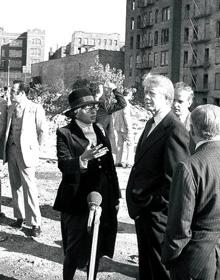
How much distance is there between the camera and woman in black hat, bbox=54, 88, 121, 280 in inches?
177

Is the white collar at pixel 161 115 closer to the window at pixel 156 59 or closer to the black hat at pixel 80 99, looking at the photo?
the black hat at pixel 80 99

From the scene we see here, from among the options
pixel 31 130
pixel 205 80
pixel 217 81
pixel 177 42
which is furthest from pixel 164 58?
pixel 31 130

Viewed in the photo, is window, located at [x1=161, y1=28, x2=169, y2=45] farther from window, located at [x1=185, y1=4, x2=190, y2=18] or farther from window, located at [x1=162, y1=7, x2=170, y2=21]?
window, located at [x1=185, y1=4, x2=190, y2=18]

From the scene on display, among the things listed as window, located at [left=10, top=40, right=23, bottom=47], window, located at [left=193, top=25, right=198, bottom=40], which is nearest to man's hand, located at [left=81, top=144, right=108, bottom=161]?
window, located at [left=193, top=25, right=198, bottom=40]

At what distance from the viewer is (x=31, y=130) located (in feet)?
22.1

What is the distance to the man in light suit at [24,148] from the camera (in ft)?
21.6

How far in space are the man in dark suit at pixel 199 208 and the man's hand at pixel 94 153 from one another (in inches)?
44.4

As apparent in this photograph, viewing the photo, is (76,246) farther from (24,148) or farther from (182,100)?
(24,148)

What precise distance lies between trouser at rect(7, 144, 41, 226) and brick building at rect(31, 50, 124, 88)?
2175 inches

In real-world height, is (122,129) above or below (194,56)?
below

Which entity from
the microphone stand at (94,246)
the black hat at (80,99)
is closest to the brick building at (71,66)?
the black hat at (80,99)

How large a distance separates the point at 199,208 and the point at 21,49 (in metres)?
120

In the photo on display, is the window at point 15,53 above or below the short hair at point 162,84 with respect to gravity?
above

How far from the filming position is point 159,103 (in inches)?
157
